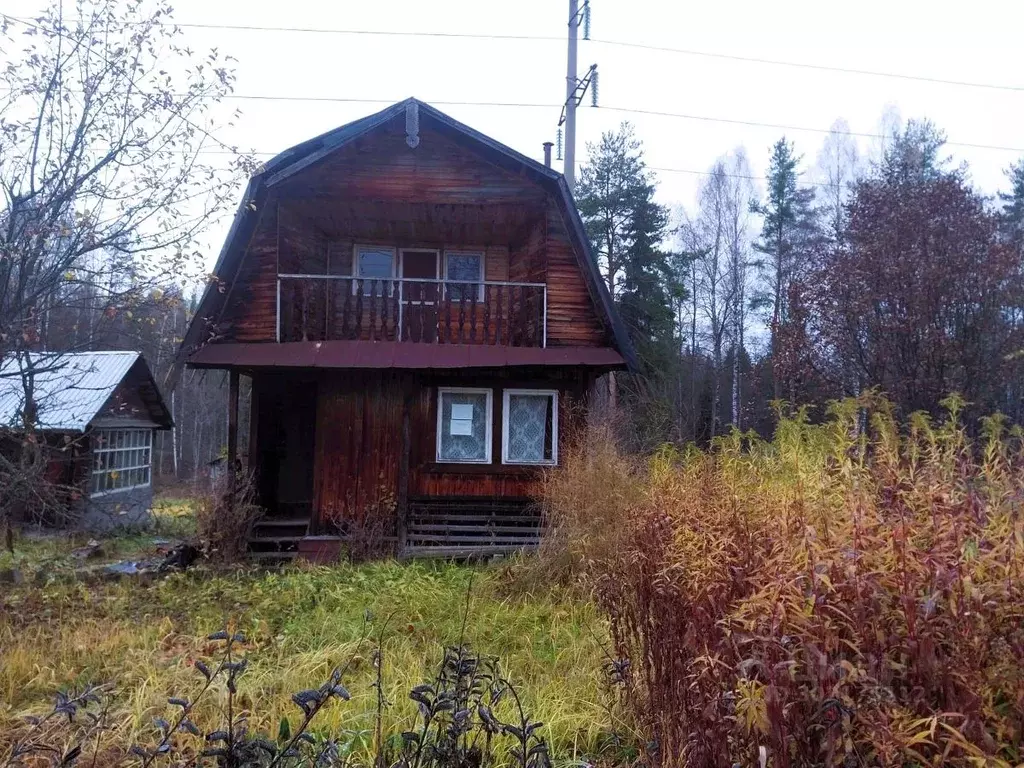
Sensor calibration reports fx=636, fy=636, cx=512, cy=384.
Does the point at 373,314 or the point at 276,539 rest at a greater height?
the point at 373,314

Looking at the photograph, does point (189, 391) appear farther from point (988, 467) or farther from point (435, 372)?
point (988, 467)

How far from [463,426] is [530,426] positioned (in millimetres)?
1167

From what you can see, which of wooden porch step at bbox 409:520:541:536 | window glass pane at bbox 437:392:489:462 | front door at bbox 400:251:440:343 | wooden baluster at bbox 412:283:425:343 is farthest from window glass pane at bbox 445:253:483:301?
wooden porch step at bbox 409:520:541:536

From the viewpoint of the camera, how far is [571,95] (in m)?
15.1

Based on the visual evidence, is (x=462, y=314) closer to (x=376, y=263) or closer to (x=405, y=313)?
(x=405, y=313)

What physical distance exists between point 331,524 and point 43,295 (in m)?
5.83

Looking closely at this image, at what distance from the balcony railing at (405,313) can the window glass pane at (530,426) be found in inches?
39.9

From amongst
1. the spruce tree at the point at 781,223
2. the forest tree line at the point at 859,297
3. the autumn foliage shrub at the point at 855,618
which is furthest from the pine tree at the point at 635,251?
the autumn foliage shrub at the point at 855,618

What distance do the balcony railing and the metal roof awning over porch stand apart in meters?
0.29

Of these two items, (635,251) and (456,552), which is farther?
(635,251)

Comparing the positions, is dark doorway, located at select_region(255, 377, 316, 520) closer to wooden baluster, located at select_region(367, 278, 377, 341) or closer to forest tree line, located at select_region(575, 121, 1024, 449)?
wooden baluster, located at select_region(367, 278, 377, 341)

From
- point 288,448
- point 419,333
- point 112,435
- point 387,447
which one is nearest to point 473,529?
point 387,447

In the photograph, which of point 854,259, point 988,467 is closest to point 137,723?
point 988,467

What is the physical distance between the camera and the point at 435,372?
35.3 feet
